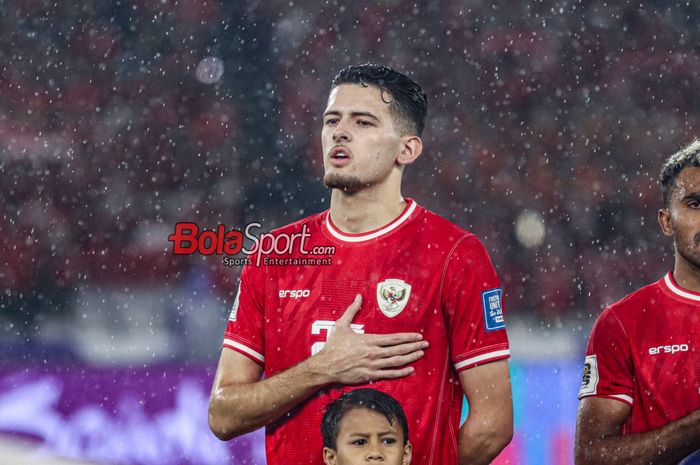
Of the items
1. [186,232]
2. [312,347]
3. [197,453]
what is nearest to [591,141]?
[186,232]

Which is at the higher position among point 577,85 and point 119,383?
point 577,85

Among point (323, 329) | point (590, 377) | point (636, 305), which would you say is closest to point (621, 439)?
point (590, 377)

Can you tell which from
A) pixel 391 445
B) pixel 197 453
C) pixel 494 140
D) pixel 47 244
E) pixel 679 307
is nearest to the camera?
pixel 391 445

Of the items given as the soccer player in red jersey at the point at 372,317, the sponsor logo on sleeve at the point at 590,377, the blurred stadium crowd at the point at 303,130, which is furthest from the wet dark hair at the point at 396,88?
the blurred stadium crowd at the point at 303,130

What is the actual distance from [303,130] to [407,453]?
199 inches

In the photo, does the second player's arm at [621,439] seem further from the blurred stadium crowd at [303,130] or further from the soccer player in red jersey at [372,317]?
the blurred stadium crowd at [303,130]

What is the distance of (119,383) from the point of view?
19.3 feet

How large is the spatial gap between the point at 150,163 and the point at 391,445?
5.10 meters

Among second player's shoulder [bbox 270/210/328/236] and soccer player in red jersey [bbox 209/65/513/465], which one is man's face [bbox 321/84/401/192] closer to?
soccer player in red jersey [bbox 209/65/513/465]

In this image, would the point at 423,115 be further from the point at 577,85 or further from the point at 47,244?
the point at 577,85

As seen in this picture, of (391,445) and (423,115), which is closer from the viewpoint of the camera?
(391,445)

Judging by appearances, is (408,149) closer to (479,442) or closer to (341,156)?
(341,156)

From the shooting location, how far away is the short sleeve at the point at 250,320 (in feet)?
9.24

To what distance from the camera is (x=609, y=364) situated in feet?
9.14
